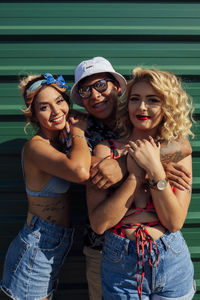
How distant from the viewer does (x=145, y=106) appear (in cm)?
179

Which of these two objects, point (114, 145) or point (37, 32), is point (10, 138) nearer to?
point (37, 32)

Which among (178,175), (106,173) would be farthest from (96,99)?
(178,175)

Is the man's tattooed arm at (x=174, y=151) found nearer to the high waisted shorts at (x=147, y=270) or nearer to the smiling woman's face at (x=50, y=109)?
the high waisted shorts at (x=147, y=270)

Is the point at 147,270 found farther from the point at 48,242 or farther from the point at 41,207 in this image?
the point at 41,207

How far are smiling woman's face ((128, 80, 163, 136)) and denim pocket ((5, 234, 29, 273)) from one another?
1238mm

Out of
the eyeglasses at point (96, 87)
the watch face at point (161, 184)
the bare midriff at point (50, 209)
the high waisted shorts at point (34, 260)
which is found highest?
the eyeglasses at point (96, 87)

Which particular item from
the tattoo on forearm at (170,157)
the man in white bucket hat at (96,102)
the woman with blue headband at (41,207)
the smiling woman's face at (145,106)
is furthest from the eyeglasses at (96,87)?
the tattoo on forearm at (170,157)

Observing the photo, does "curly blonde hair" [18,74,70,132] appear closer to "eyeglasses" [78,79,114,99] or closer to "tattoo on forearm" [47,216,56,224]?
"eyeglasses" [78,79,114,99]

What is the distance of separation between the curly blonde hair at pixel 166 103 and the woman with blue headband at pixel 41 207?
37cm

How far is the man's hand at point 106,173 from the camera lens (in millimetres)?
1688

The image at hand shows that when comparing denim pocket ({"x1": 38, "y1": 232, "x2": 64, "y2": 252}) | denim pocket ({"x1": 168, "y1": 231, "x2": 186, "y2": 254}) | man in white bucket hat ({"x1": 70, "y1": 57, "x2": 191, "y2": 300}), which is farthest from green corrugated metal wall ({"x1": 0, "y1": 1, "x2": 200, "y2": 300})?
denim pocket ({"x1": 168, "y1": 231, "x2": 186, "y2": 254})

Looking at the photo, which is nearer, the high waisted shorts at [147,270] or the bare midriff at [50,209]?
the high waisted shorts at [147,270]

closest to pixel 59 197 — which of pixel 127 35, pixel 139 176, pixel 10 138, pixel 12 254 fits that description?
pixel 12 254

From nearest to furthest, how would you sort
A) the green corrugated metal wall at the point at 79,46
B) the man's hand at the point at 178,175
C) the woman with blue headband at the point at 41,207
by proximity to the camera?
the man's hand at the point at 178,175, the woman with blue headband at the point at 41,207, the green corrugated metal wall at the point at 79,46
